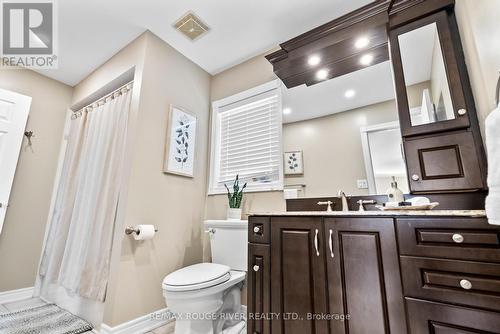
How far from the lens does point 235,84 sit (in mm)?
2438

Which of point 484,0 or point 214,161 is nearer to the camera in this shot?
point 484,0

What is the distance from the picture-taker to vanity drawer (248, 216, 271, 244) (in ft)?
4.37

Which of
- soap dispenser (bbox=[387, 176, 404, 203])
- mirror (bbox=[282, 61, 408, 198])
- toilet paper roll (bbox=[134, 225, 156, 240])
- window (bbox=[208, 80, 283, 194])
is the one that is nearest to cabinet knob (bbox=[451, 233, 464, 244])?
soap dispenser (bbox=[387, 176, 404, 203])

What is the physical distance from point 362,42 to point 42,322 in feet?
10.8

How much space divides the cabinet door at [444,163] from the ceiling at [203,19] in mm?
1252

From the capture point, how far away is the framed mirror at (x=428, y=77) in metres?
1.22

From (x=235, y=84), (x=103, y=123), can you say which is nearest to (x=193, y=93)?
(x=235, y=84)

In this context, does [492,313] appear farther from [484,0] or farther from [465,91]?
[484,0]

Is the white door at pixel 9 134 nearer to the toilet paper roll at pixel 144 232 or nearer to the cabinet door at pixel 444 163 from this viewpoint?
the toilet paper roll at pixel 144 232

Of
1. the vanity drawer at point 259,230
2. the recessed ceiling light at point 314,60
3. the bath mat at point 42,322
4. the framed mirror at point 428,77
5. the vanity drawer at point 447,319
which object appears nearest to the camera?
the vanity drawer at point 447,319

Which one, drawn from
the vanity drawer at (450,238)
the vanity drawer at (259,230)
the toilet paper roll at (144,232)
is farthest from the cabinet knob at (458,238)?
the toilet paper roll at (144,232)

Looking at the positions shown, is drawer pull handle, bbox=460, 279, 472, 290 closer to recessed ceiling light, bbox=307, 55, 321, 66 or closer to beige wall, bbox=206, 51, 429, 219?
beige wall, bbox=206, 51, 429, 219

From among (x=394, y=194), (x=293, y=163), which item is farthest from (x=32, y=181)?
(x=394, y=194)

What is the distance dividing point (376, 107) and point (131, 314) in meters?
2.32
